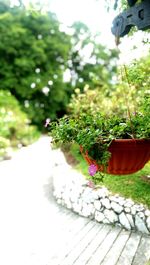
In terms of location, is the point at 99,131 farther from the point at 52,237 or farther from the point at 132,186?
the point at 132,186

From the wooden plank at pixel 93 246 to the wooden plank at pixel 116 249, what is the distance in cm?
20

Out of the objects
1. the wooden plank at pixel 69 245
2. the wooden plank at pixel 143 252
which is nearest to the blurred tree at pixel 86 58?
the wooden plank at pixel 69 245

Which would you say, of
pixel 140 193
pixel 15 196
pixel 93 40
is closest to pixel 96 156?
pixel 140 193

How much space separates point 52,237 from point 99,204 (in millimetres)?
977

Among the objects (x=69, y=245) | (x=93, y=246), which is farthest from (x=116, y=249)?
(x=69, y=245)

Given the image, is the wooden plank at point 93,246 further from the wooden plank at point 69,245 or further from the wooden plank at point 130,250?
the wooden plank at point 130,250

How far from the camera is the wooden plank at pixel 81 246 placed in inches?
156

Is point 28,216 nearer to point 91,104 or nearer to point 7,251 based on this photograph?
point 7,251

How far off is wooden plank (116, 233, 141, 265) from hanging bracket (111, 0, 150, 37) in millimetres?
2638

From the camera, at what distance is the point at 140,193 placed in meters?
5.20

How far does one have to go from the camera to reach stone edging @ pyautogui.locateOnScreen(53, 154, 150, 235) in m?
4.81

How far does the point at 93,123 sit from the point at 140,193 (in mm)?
2758

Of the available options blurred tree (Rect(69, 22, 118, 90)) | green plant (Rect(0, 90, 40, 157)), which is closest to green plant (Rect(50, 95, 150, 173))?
green plant (Rect(0, 90, 40, 157))

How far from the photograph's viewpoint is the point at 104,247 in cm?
427
